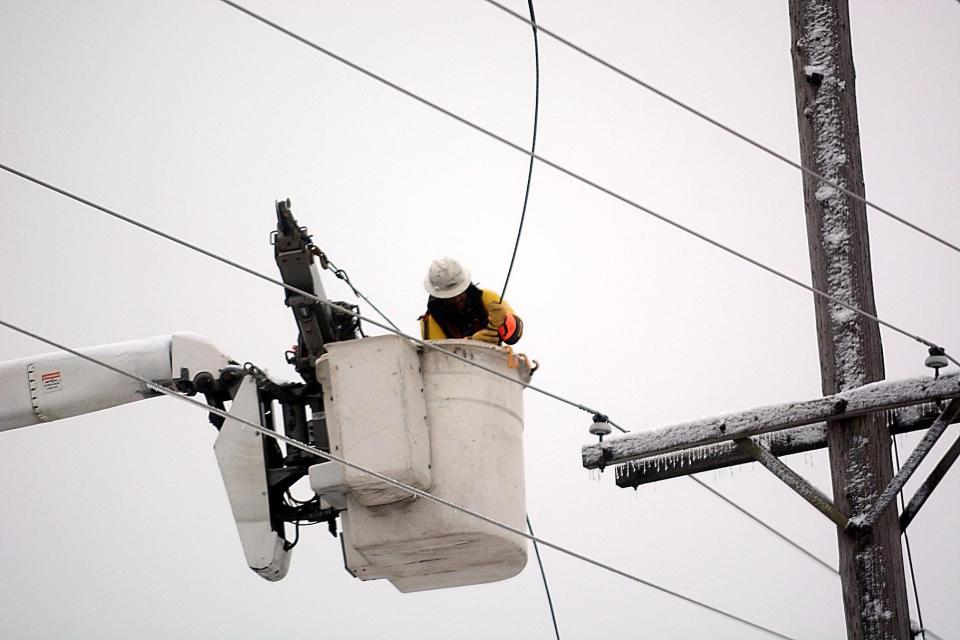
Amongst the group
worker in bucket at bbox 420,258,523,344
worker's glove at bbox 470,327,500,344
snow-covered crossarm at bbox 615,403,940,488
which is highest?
worker in bucket at bbox 420,258,523,344

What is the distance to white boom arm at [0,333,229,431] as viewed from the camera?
11.0m

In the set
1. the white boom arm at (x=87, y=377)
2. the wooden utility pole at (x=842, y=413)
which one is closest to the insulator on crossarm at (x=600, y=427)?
the wooden utility pole at (x=842, y=413)

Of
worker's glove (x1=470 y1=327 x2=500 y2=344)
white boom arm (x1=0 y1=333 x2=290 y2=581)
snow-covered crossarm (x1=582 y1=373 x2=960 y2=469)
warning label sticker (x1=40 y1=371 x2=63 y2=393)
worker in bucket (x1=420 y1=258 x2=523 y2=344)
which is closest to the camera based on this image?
snow-covered crossarm (x1=582 y1=373 x2=960 y2=469)

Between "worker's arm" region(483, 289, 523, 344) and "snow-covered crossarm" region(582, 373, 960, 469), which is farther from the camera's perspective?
"worker's arm" region(483, 289, 523, 344)

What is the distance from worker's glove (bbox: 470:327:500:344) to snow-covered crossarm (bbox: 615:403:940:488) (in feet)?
4.42

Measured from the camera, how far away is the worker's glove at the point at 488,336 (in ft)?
34.8

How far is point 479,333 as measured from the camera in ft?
34.9

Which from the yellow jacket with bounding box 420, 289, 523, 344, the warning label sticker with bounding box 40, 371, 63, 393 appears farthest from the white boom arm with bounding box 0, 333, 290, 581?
the yellow jacket with bounding box 420, 289, 523, 344

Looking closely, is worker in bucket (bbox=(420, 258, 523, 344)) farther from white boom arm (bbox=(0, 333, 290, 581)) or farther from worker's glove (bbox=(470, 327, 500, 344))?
white boom arm (bbox=(0, 333, 290, 581))

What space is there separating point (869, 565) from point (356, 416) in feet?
8.97

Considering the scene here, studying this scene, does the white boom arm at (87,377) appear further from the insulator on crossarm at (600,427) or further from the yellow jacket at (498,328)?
the insulator on crossarm at (600,427)

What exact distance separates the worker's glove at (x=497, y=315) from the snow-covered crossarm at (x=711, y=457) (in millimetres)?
1393

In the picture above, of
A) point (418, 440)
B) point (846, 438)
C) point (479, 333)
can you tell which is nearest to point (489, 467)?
point (418, 440)

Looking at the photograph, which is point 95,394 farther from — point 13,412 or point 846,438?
point 846,438
